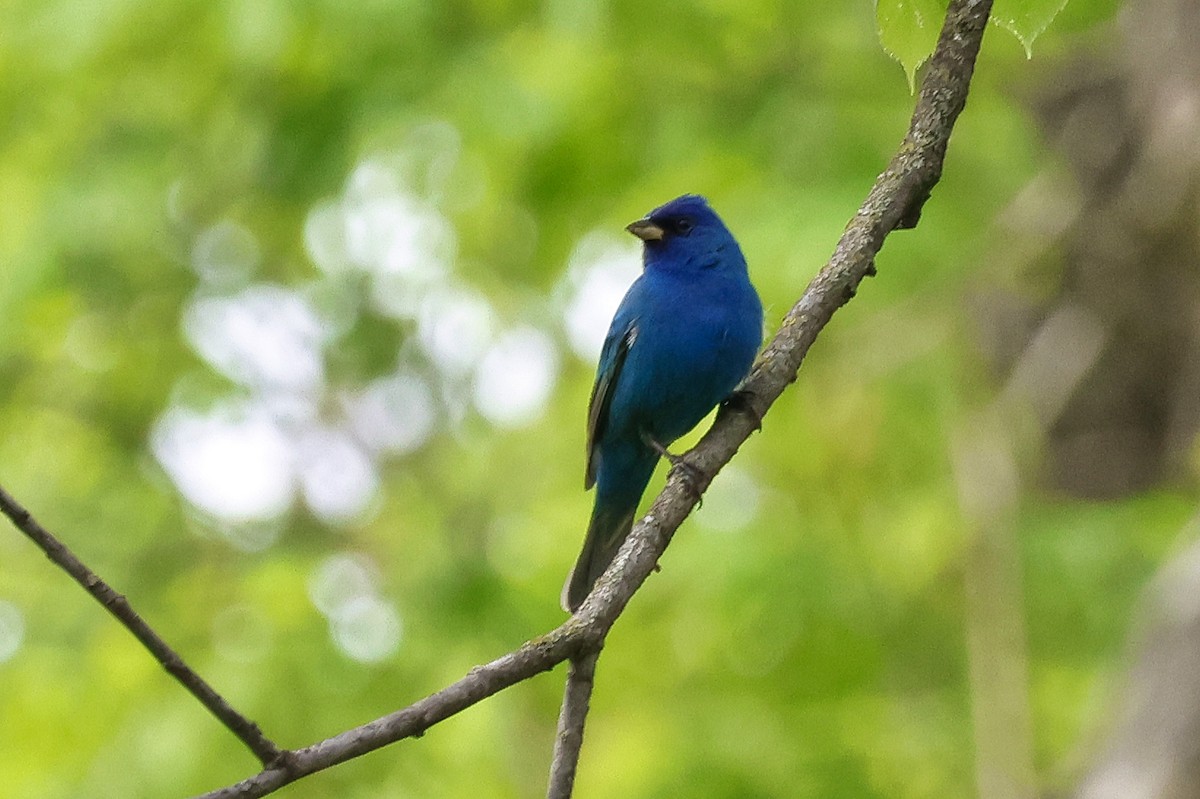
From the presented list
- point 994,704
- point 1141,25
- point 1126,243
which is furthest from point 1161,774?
point 1141,25

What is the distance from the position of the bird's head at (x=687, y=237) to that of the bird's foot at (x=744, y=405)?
1.55 meters

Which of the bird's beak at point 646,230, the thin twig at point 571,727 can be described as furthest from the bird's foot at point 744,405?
the bird's beak at point 646,230

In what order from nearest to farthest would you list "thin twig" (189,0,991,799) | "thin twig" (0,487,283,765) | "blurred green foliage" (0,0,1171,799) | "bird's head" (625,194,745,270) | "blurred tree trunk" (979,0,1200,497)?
1. "thin twig" (0,487,283,765)
2. "thin twig" (189,0,991,799)
3. "bird's head" (625,194,745,270)
4. "blurred green foliage" (0,0,1171,799)
5. "blurred tree trunk" (979,0,1200,497)

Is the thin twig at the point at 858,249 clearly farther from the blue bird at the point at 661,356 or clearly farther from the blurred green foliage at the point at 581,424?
the blurred green foliage at the point at 581,424

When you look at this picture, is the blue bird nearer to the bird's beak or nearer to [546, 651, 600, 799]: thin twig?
the bird's beak

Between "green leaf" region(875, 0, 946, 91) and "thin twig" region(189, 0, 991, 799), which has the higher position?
"green leaf" region(875, 0, 946, 91)

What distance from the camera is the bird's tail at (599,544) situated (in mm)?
4930

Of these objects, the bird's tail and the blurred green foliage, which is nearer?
the bird's tail

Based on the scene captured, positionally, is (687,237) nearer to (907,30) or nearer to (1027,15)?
(907,30)

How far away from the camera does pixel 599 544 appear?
5227 millimetres

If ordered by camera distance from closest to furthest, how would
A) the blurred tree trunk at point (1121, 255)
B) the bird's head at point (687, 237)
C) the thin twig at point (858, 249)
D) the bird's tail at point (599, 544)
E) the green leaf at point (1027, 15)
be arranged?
1. the green leaf at point (1027, 15)
2. the thin twig at point (858, 249)
3. the bird's tail at point (599, 544)
4. the bird's head at point (687, 237)
5. the blurred tree trunk at point (1121, 255)

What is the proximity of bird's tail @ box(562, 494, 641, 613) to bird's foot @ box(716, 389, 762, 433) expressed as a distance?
120 centimetres

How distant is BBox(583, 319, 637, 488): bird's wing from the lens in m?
5.47

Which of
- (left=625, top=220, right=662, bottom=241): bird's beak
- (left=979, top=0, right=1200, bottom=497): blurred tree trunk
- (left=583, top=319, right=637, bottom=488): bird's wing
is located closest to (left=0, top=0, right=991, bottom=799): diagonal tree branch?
(left=583, top=319, right=637, bottom=488): bird's wing
